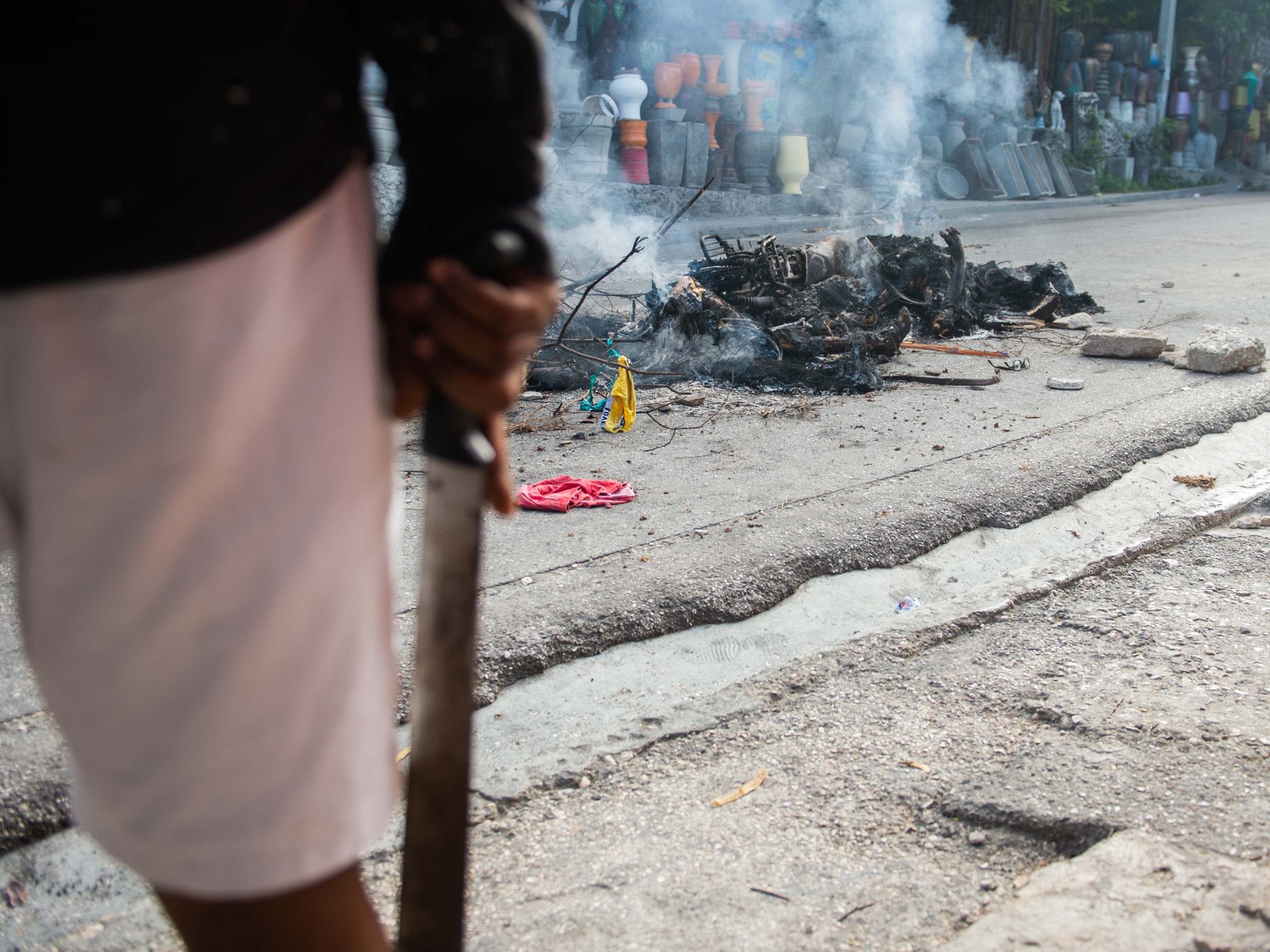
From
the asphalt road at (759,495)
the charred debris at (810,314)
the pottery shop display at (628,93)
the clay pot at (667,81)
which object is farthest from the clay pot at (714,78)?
the asphalt road at (759,495)

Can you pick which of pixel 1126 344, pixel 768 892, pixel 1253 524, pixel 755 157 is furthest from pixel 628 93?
pixel 768 892

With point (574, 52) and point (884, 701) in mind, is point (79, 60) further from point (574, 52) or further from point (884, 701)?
point (574, 52)

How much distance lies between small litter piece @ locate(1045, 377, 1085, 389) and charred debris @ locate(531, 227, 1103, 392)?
0.86 meters

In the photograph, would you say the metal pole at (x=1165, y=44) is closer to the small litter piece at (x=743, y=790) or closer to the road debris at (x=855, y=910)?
the small litter piece at (x=743, y=790)

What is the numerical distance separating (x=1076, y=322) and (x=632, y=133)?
6826 mm

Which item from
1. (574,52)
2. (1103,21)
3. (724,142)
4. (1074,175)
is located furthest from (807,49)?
(1103,21)

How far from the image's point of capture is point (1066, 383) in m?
5.40

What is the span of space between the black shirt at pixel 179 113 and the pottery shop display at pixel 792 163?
14.3m

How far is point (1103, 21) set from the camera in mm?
21875

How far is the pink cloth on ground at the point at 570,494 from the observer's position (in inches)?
140

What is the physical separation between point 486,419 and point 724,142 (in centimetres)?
1406

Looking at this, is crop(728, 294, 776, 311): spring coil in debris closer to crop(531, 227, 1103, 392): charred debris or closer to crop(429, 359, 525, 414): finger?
crop(531, 227, 1103, 392): charred debris

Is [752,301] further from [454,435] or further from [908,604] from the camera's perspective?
[454,435]

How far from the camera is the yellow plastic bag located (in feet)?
15.2
